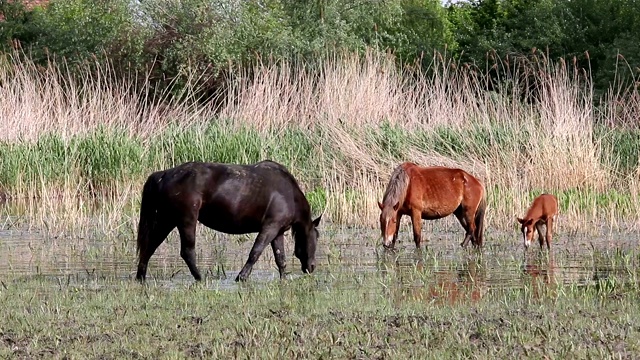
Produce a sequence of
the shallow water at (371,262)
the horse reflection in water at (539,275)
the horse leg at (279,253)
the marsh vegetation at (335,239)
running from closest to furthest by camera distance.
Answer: the marsh vegetation at (335,239) < the horse reflection in water at (539,275) < the shallow water at (371,262) < the horse leg at (279,253)

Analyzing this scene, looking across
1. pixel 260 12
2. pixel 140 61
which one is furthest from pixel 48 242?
pixel 260 12

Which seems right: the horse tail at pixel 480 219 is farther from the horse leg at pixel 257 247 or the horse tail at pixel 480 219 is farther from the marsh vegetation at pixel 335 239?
the horse leg at pixel 257 247

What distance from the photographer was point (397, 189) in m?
12.9

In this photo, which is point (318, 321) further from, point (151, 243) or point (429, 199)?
point (429, 199)

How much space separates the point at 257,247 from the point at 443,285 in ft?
5.61

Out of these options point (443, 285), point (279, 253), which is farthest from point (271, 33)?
point (443, 285)

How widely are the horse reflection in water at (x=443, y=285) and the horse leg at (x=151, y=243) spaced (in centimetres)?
217

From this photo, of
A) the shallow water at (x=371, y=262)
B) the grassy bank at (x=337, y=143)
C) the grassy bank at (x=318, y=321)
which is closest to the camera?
the grassy bank at (x=318, y=321)

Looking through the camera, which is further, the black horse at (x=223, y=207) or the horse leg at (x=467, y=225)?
the horse leg at (x=467, y=225)

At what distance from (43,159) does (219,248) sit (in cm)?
563

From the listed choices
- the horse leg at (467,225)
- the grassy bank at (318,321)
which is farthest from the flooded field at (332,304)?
the horse leg at (467,225)

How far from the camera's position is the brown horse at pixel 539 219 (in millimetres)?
12836

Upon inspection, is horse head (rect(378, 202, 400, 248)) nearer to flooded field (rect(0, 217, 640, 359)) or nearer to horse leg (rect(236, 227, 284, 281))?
flooded field (rect(0, 217, 640, 359))

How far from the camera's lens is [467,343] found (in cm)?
680
